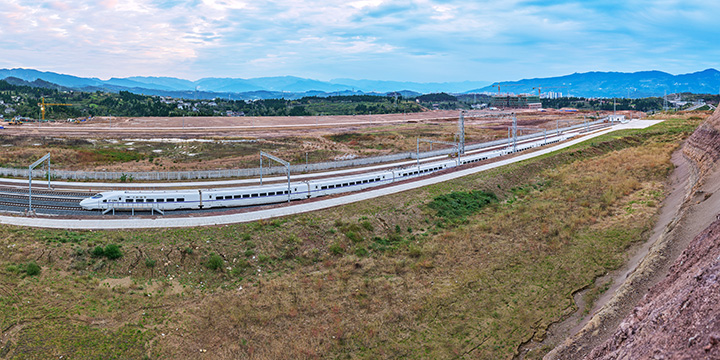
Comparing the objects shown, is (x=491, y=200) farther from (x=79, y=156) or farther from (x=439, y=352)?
(x=79, y=156)

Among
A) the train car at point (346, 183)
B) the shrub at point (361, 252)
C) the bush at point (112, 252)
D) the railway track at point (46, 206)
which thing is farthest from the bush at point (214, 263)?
the railway track at point (46, 206)

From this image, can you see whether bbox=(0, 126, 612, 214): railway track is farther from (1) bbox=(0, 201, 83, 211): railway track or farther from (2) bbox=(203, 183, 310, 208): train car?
(2) bbox=(203, 183, 310, 208): train car

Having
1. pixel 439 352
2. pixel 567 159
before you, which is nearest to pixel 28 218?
pixel 439 352

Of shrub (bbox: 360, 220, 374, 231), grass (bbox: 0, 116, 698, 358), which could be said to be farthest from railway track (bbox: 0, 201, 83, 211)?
shrub (bbox: 360, 220, 374, 231)

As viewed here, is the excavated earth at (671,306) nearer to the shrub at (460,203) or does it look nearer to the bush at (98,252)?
the shrub at (460,203)

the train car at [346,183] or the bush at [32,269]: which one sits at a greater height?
the train car at [346,183]
